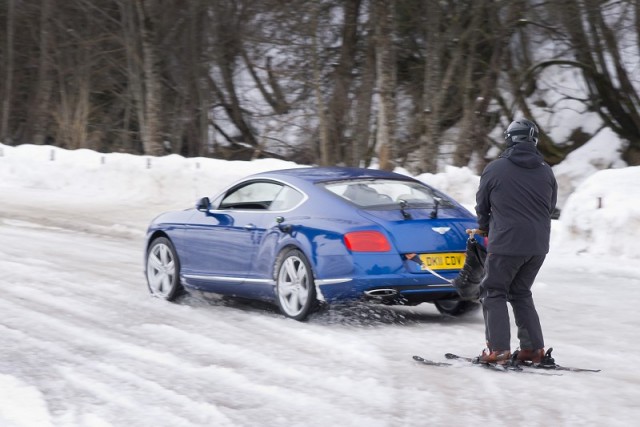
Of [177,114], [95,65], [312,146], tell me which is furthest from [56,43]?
[312,146]

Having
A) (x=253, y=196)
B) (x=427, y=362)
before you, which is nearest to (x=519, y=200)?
(x=427, y=362)

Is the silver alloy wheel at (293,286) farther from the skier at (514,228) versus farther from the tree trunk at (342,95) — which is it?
the tree trunk at (342,95)

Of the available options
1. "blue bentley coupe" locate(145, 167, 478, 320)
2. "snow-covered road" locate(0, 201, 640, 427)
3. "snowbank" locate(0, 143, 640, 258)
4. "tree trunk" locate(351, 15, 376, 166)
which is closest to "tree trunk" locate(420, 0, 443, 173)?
"snowbank" locate(0, 143, 640, 258)

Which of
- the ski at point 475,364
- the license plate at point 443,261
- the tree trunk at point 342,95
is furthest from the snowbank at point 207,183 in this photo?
the ski at point 475,364

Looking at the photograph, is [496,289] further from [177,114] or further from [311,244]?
[177,114]

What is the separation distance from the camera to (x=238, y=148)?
3438 centimetres

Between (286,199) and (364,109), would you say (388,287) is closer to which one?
(286,199)

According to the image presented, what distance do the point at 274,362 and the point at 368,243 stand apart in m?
1.75

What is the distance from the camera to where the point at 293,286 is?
9.68 m

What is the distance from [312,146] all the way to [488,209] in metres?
22.9

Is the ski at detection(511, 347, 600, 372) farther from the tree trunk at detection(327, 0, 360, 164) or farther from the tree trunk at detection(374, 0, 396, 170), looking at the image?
the tree trunk at detection(327, 0, 360, 164)

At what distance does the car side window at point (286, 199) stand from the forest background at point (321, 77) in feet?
41.8

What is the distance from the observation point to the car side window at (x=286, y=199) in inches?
392

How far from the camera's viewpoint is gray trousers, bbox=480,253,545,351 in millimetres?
7438
